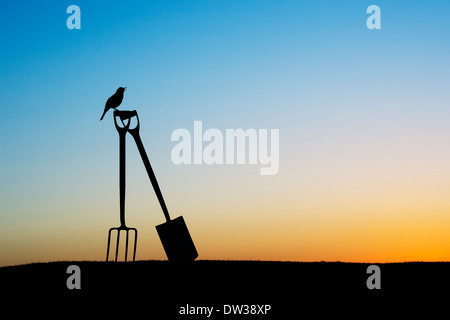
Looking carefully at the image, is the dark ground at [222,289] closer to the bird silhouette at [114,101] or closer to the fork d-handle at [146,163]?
the fork d-handle at [146,163]

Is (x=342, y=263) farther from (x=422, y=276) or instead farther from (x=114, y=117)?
(x=114, y=117)

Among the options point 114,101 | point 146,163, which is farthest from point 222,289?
point 114,101

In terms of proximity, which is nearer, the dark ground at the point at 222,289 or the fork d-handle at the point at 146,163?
the dark ground at the point at 222,289

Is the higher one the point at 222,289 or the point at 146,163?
the point at 146,163

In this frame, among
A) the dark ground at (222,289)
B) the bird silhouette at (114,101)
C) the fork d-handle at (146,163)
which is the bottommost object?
the dark ground at (222,289)

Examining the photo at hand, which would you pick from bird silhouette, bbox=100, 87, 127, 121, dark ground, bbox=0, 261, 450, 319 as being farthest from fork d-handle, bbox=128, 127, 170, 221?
dark ground, bbox=0, 261, 450, 319

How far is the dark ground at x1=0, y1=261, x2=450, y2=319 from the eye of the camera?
7453mm

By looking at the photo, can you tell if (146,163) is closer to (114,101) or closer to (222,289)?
(114,101)

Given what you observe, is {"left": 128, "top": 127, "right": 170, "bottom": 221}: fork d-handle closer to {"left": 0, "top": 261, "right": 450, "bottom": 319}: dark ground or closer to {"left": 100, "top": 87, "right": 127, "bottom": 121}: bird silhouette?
{"left": 100, "top": 87, "right": 127, "bottom": 121}: bird silhouette

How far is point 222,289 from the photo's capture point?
8.12 metres

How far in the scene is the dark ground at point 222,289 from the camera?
7453mm

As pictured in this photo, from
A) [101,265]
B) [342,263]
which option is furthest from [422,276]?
[101,265]

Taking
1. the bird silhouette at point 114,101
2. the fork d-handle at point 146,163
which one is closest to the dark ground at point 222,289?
the fork d-handle at point 146,163
